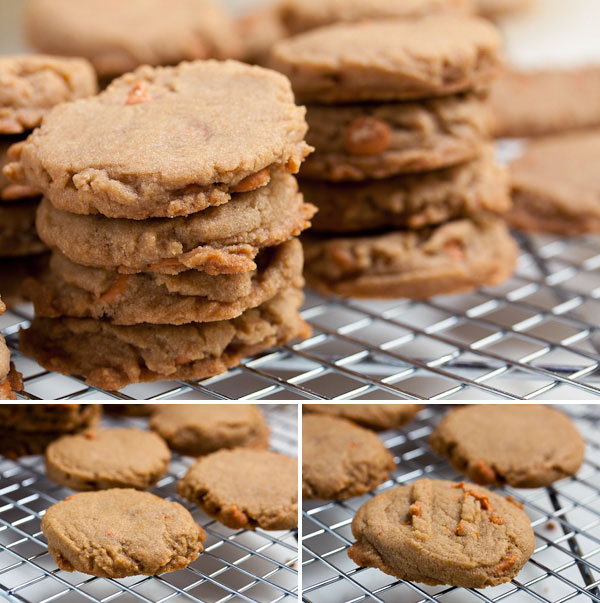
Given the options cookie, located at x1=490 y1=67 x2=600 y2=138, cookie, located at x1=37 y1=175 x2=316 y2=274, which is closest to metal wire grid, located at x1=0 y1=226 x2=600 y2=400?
cookie, located at x1=37 y1=175 x2=316 y2=274

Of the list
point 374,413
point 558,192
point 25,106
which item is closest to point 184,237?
point 25,106

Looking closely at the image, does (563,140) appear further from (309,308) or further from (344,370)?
(344,370)

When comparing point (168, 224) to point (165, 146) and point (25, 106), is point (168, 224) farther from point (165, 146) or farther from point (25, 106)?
point (25, 106)

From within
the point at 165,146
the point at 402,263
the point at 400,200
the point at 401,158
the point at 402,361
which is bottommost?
the point at 402,361

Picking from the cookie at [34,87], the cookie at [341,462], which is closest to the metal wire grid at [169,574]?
the cookie at [341,462]

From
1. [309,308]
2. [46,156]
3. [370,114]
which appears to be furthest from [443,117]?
[46,156]

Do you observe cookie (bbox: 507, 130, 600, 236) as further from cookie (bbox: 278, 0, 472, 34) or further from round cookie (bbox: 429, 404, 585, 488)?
round cookie (bbox: 429, 404, 585, 488)

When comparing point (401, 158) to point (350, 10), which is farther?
point (350, 10)

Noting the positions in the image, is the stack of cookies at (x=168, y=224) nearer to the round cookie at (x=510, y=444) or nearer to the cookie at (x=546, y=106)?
the round cookie at (x=510, y=444)
